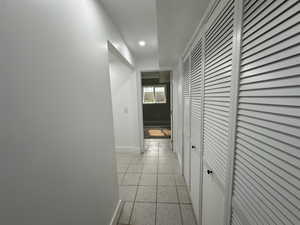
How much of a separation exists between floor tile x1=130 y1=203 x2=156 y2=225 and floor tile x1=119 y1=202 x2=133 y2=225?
0.20 ft

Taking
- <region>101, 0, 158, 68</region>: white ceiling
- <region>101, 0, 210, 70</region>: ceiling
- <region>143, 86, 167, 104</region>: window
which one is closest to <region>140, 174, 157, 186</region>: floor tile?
<region>101, 0, 210, 70</region>: ceiling

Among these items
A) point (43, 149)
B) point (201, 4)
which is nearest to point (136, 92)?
point (201, 4)

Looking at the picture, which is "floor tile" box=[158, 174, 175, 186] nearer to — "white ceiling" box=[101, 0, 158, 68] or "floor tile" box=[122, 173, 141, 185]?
"floor tile" box=[122, 173, 141, 185]

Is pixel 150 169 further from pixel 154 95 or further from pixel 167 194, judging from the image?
pixel 154 95

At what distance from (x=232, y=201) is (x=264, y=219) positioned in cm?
22

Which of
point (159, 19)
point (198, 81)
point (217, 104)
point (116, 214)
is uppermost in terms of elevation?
point (159, 19)

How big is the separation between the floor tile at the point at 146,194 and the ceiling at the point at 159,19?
2211 millimetres

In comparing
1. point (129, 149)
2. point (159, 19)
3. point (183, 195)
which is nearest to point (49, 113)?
point (159, 19)

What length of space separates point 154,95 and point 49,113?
6412 millimetres

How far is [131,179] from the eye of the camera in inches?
90.2

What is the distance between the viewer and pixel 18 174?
48 cm

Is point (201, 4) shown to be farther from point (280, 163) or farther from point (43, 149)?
point (43, 149)

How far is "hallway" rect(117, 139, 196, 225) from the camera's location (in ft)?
5.10

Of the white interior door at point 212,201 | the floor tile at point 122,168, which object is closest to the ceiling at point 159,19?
the white interior door at point 212,201
